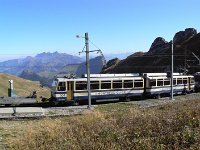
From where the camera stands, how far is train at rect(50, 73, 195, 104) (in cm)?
3681

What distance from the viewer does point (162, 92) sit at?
46031 mm

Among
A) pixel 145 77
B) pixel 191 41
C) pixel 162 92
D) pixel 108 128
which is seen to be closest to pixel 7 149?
pixel 108 128

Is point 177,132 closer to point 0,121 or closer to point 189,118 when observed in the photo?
point 189,118

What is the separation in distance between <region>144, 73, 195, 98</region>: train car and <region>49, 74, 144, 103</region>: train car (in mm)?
1021

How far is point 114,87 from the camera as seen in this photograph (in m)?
40.4

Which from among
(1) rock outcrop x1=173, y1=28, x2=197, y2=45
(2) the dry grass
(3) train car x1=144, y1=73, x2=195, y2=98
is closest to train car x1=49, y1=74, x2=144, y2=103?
(3) train car x1=144, y1=73, x2=195, y2=98

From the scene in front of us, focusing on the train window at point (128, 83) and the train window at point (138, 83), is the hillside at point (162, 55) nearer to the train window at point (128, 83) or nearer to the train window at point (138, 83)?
the train window at point (138, 83)

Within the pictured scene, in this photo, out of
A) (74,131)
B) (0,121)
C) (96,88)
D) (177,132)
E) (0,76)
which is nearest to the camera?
(177,132)

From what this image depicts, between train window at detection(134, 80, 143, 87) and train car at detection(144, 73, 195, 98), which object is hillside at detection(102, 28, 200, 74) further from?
train window at detection(134, 80, 143, 87)

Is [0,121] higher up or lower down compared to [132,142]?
lower down

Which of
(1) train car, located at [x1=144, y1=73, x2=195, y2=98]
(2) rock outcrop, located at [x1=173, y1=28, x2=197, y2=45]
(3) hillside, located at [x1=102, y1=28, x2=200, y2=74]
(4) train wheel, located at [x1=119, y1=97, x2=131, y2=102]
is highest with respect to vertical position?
(2) rock outcrop, located at [x1=173, y1=28, x2=197, y2=45]

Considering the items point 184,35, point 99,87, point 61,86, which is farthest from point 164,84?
point 184,35

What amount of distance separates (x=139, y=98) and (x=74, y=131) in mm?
30867

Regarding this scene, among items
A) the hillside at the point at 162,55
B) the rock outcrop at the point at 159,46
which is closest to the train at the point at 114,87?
the hillside at the point at 162,55
